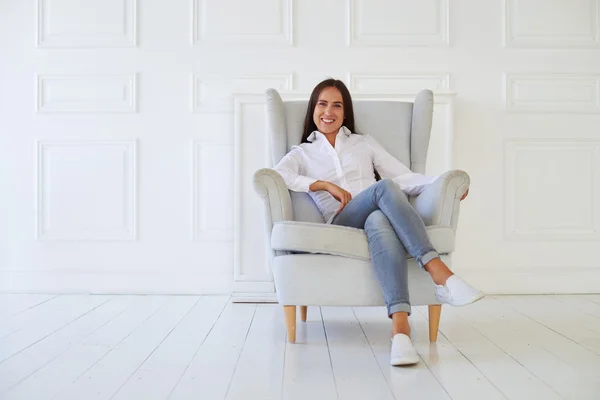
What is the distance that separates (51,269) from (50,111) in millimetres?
856

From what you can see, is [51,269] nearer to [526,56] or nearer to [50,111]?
[50,111]

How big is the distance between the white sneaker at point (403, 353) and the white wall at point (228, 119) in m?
1.54

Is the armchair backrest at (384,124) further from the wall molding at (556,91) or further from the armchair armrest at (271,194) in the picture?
the wall molding at (556,91)

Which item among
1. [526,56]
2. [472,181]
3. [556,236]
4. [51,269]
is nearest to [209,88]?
[51,269]

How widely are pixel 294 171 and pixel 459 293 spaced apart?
0.89 metres

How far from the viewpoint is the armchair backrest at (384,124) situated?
2.68 metres

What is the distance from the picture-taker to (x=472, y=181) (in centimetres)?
331

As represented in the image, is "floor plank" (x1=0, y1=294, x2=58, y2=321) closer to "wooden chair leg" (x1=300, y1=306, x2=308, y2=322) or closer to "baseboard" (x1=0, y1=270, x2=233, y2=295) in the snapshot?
"baseboard" (x1=0, y1=270, x2=233, y2=295)

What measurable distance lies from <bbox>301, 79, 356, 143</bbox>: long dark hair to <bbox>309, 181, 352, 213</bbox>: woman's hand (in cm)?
38

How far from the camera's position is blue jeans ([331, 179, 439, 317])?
78.3 inches

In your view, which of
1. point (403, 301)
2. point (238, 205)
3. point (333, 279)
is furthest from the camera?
point (238, 205)

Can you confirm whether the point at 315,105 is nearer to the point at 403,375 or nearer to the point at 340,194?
the point at 340,194

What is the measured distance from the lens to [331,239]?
2098 mm

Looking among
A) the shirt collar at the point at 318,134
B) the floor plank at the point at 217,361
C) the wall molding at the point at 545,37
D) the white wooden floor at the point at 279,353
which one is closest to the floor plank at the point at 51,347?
the white wooden floor at the point at 279,353
